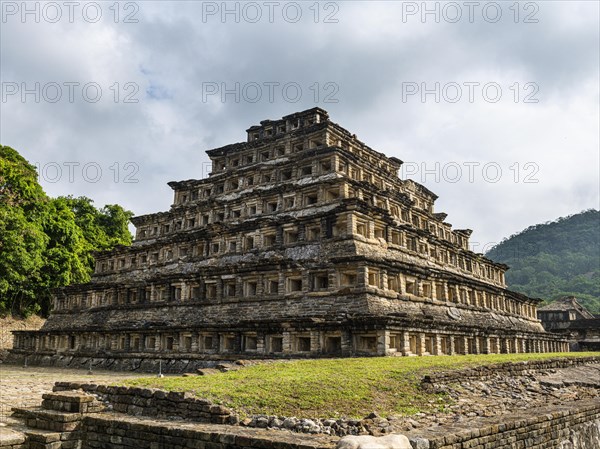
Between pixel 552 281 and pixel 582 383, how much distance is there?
96.6 metres

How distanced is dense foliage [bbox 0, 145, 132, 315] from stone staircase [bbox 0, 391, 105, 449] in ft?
109

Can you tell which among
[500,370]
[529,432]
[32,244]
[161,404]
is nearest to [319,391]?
[161,404]

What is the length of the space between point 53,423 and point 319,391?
21.0ft

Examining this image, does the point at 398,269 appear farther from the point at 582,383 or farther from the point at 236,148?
the point at 236,148

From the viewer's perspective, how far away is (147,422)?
34.4 ft

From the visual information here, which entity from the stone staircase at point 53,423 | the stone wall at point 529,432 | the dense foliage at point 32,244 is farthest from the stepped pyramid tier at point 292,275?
the stone staircase at point 53,423

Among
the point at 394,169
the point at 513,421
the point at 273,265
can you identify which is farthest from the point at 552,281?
the point at 513,421

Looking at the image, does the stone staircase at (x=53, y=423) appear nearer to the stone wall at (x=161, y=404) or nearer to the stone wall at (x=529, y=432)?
the stone wall at (x=161, y=404)

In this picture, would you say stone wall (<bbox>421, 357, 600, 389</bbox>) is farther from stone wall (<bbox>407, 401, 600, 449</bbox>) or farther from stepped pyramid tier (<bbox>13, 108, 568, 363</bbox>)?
stepped pyramid tier (<bbox>13, 108, 568, 363</bbox>)

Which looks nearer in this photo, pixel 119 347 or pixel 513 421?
pixel 513 421

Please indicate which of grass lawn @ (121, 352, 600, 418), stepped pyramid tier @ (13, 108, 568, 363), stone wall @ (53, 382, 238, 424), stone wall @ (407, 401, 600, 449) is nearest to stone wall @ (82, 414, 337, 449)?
stone wall @ (53, 382, 238, 424)

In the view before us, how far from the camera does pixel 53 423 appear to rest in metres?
11.2

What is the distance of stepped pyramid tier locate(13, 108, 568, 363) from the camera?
82.9 ft

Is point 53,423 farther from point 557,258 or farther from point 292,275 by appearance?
point 557,258
